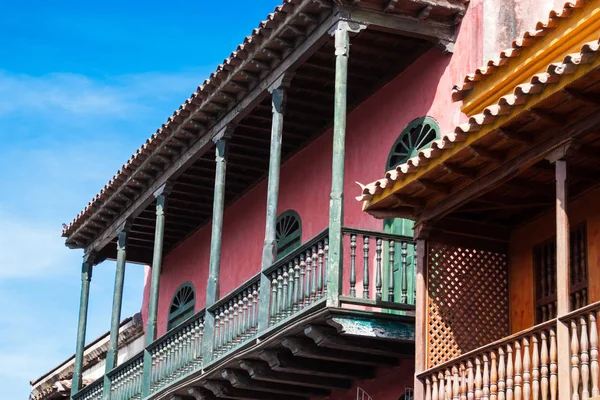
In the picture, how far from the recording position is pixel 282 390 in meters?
15.6

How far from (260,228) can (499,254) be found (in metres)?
6.55

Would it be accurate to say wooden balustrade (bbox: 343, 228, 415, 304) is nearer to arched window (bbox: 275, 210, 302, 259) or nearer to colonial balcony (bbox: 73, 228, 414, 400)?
colonial balcony (bbox: 73, 228, 414, 400)

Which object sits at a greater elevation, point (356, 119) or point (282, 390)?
point (356, 119)

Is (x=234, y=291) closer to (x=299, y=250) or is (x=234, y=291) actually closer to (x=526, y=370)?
(x=299, y=250)

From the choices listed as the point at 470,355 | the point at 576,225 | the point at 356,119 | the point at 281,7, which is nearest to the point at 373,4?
the point at 281,7

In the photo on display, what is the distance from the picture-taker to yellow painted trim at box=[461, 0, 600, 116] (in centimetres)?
1165

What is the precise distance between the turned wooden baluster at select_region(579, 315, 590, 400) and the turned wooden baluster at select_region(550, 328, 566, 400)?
267 mm

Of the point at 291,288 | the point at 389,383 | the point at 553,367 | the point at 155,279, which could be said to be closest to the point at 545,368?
the point at 553,367

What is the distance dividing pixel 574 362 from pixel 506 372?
0.91 metres

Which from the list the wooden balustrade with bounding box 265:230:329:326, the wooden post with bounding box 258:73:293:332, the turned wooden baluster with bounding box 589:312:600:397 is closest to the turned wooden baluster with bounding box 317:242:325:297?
the wooden balustrade with bounding box 265:230:329:326

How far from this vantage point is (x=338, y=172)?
43.5 ft

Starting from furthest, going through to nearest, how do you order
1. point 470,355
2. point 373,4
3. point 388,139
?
point 388,139 < point 373,4 < point 470,355

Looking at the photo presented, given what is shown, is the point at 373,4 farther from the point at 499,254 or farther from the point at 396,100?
the point at 499,254

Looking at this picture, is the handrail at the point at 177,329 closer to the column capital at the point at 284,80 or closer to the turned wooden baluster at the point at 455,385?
the column capital at the point at 284,80
